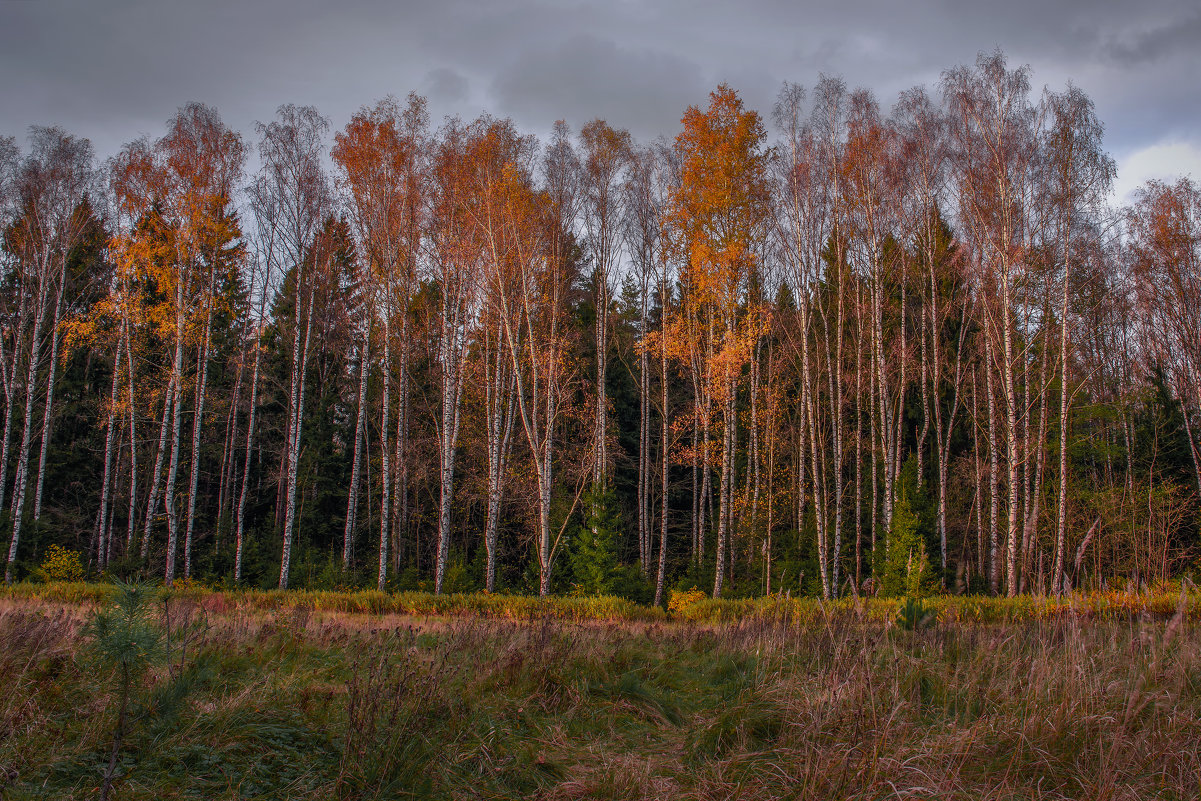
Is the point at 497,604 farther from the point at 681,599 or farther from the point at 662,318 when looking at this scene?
the point at 662,318

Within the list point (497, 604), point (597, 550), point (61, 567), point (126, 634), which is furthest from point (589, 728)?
point (61, 567)

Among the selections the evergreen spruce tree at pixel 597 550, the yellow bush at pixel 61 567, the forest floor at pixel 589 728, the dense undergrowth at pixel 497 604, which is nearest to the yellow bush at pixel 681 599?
the dense undergrowth at pixel 497 604

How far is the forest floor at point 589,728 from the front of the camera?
8.67ft

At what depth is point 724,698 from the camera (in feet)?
15.4

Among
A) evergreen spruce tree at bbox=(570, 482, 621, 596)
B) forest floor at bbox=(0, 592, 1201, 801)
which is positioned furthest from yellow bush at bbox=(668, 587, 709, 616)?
forest floor at bbox=(0, 592, 1201, 801)

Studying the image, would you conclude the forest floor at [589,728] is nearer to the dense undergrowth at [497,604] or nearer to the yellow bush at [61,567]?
the dense undergrowth at [497,604]

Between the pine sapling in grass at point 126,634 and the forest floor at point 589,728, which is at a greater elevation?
the pine sapling in grass at point 126,634

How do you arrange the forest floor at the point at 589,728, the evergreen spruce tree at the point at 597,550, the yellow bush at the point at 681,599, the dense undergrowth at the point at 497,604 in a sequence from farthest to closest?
the evergreen spruce tree at the point at 597,550 < the yellow bush at the point at 681,599 < the dense undergrowth at the point at 497,604 < the forest floor at the point at 589,728

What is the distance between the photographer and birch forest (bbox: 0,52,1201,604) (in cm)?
1369

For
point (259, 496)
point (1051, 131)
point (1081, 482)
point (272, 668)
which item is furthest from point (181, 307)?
point (1081, 482)

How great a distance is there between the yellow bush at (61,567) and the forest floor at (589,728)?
12853 millimetres

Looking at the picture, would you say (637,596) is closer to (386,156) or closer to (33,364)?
(386,156)

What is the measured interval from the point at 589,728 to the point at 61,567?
1665 centimetres

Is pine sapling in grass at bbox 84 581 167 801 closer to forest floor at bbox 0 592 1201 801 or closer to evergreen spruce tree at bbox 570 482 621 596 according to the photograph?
forest floor at bbox 0 592 1201 801
